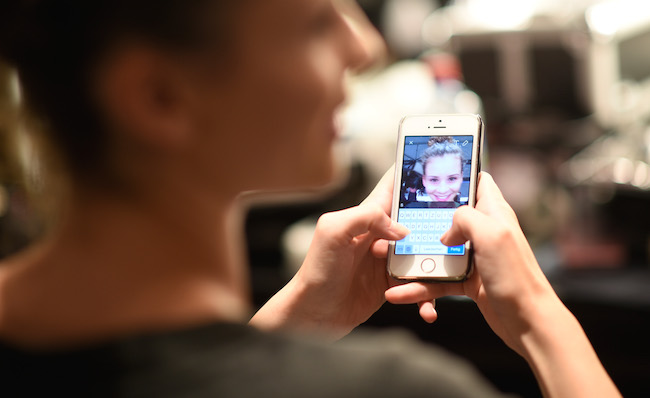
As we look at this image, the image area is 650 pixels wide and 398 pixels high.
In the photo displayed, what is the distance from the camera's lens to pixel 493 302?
0.70 meters

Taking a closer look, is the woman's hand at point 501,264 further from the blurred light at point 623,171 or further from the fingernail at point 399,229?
the blurred light at point 623,171

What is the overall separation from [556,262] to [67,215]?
165cm

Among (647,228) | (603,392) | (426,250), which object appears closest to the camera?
(603,392)

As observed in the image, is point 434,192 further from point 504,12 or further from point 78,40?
point 504,12

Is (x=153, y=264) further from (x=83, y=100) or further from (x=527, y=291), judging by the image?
(x=527, y=291)

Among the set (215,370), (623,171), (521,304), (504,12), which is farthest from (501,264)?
(504,12)

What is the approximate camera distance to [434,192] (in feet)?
2.78

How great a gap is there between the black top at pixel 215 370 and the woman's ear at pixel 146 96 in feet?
0.38

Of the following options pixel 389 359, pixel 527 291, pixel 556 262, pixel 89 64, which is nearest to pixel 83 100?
pixel 89 64

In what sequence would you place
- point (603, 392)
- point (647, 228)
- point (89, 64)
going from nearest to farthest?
point (89, 64)
point (603, 392)
point (647, 228)

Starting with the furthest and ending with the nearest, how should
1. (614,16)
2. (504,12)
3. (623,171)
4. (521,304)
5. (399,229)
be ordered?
(504,12), (614,16), (623,171), (399,229), (521,304)

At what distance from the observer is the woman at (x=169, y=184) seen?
42 cm

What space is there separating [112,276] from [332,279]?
381 mm

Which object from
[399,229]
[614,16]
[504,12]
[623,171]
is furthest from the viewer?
[504,12]
